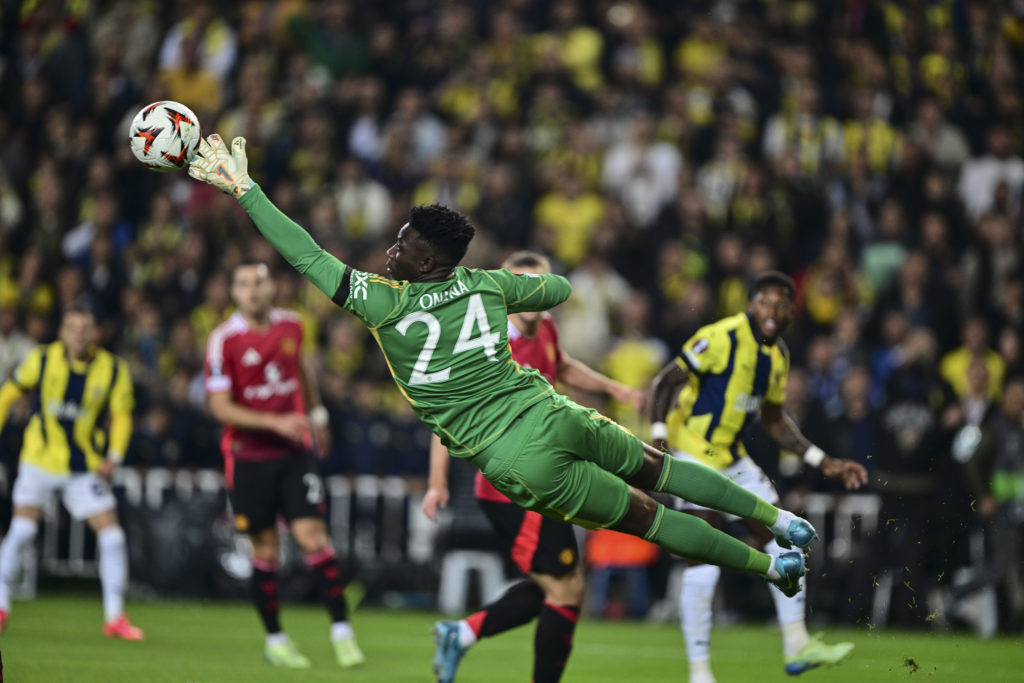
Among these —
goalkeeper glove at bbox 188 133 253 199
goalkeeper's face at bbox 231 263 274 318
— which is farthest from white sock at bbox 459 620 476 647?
goalkeeper's face at bbox 231 263 274 318

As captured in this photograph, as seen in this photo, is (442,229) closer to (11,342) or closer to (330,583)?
(330,583)

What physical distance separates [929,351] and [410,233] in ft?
27.2

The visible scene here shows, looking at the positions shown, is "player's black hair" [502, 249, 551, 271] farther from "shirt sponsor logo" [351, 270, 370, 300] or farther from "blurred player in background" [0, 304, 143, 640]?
"blurred player in background" [0, 304, 143, 640]

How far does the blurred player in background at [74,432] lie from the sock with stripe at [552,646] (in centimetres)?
534

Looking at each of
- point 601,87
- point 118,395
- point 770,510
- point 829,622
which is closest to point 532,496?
point 770,510

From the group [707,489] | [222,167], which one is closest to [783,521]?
[707,489]

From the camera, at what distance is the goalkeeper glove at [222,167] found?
21.3ft

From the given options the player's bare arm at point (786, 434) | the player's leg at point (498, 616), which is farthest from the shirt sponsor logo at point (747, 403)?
the player's leg at point (498, 616)

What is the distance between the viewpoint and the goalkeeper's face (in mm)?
10172

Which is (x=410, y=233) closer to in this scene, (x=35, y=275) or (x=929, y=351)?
(x=929, y=351)

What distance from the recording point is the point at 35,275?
Result: 690 inches

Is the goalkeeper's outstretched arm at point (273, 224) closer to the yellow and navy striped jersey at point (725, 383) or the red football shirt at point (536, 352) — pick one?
the red football shirt at point (536, 352)

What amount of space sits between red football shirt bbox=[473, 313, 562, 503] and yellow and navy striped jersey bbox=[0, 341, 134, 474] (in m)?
4.66

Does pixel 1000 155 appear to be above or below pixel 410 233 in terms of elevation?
above
